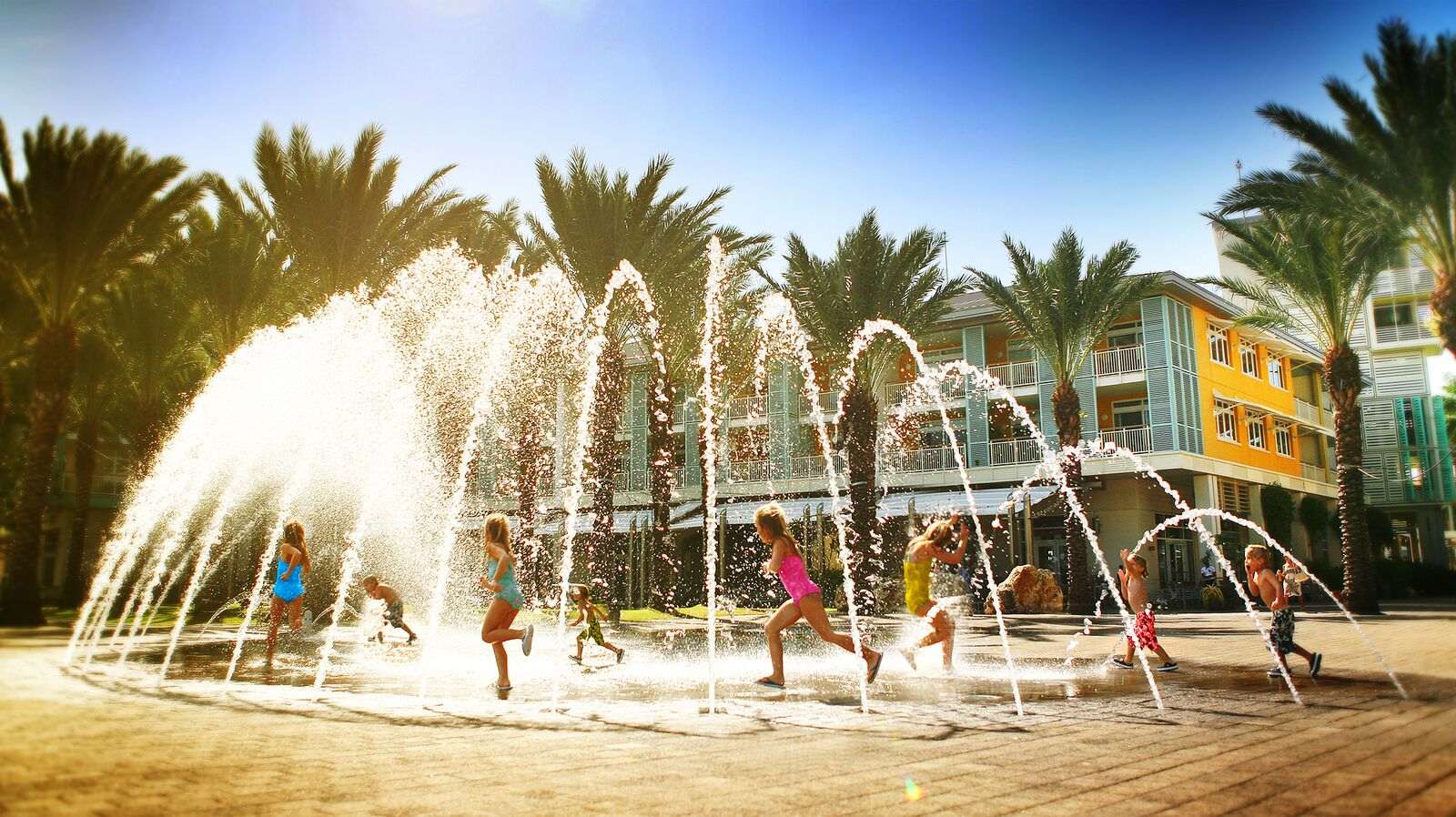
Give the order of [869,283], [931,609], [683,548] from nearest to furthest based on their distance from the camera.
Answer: [931,609] < [869,283] < [683,548]

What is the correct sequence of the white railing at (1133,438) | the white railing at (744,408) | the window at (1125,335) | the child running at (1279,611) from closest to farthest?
the child running at (1279,611) < the white railing at (1133,438) < the window at (1125,335) < the white railing at (744,408)

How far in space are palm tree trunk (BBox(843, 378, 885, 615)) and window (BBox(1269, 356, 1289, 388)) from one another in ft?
85.3

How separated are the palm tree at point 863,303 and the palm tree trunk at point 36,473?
15.3 metres

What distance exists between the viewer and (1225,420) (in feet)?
119

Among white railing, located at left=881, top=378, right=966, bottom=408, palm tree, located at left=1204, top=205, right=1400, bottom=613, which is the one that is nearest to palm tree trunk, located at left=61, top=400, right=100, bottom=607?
white railing, located at left=881, top=378, right=966, bottom=408

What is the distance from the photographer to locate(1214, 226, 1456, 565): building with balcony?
44.8 meters

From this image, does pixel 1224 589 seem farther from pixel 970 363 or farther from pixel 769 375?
pixel 769 375

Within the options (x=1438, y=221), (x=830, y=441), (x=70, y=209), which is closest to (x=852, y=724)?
(x=70, y=209)

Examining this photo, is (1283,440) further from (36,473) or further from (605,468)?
(36,473)

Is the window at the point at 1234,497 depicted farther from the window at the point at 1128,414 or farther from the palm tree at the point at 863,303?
the palm tree at the point at 863,303

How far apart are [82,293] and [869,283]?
53.3 feet

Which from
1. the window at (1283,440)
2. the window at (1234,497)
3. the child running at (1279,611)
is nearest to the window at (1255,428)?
the window at (1283,440)

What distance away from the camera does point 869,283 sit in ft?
77.4

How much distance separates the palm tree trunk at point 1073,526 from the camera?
25.9 m
